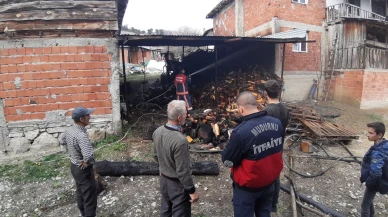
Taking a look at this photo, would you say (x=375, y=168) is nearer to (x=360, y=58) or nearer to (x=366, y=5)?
(x=360, y=58)

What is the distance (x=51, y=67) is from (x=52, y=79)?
283 millimetres

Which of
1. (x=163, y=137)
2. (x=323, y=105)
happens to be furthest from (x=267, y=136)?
(x=323, y=105)

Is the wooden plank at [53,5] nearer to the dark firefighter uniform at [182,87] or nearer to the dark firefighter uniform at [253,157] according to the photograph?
the dark firefighter uniform at [182,87]

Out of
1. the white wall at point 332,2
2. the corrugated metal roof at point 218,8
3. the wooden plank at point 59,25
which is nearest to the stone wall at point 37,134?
the wooden plank at point 59,25

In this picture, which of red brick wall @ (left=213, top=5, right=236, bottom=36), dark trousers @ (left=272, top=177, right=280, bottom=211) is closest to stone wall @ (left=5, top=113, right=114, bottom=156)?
dark trousers @ (left=272, top=177, right=280, bottom=211)

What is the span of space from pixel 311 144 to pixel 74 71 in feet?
21.3

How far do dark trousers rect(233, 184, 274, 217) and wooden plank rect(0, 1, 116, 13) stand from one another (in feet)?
17.9

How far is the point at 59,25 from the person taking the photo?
5570 millimetres

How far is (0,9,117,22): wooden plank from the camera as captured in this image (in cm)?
540

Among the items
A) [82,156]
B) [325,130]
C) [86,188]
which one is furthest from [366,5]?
[86,188]

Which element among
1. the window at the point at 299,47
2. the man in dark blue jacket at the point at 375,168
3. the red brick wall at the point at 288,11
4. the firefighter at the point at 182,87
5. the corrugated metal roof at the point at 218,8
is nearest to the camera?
the man in dark blue jacket at the point at 375,168

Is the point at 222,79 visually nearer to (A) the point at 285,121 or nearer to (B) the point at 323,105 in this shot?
(B) the point at 323,105

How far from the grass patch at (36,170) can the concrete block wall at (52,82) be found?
73 cm

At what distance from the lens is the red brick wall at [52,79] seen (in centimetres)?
547
